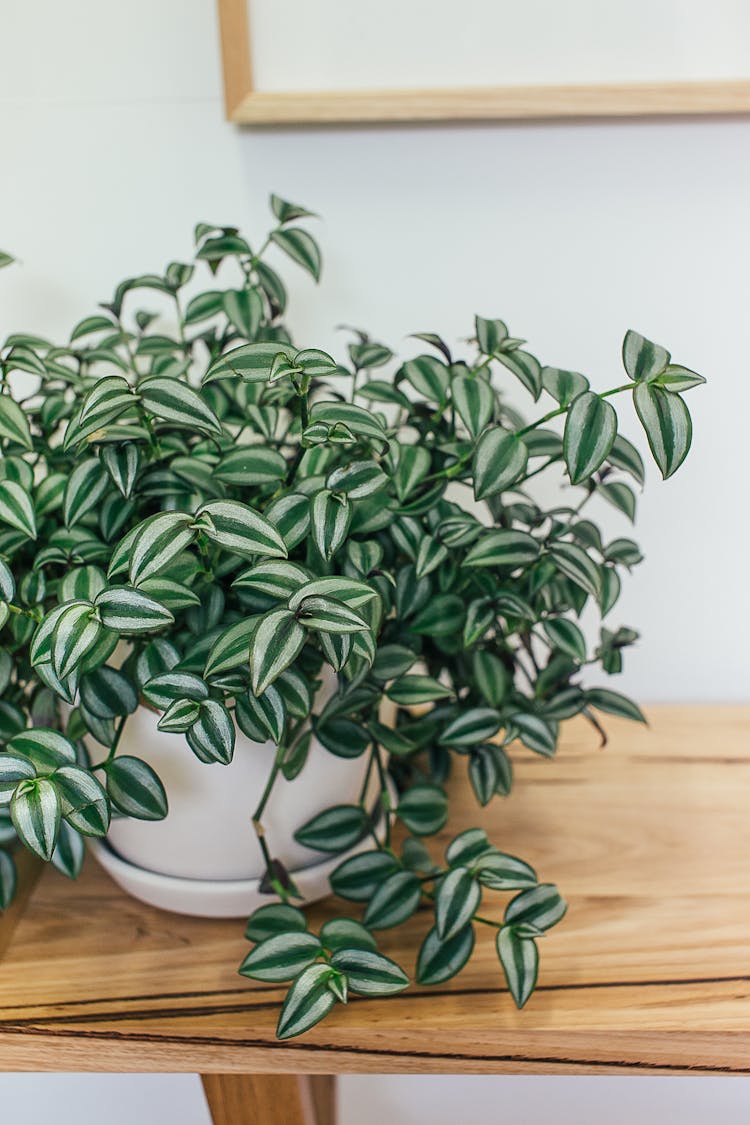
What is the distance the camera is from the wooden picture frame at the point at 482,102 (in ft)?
2.44

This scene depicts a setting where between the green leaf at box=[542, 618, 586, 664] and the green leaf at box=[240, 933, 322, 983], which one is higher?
the green leaf at box=[542, 618, 586, 664]

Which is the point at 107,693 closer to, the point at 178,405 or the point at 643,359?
the point at 178,405

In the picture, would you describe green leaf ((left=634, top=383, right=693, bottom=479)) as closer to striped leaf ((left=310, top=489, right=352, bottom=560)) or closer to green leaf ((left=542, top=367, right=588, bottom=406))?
green leaf ((left=542, top=367, right=588, bottom=406))

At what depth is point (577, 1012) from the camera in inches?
22.1

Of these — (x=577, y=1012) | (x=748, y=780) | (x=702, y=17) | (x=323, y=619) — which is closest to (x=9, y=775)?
(x=323, y=619)

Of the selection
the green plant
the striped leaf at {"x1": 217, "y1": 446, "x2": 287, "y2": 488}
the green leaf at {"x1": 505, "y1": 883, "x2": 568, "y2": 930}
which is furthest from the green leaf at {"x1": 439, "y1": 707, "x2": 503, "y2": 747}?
the striped leaf at {"x1": 217, "y1": 446, "x2": 287, "y2": 488}

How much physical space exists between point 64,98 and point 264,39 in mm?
180

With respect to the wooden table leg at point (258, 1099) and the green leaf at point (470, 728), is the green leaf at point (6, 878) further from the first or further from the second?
the green leaf at point (470, 728)

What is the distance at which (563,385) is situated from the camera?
1.77 feet

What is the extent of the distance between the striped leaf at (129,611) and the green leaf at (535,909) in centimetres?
28

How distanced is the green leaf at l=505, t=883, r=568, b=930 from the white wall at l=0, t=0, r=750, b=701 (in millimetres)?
456

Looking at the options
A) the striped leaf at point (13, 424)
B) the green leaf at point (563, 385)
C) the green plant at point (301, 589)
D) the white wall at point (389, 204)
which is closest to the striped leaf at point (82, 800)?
the green plant at point (301, 589)

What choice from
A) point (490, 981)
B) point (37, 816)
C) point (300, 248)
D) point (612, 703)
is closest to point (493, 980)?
point (490, 981)

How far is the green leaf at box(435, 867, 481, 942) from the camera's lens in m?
0.55
